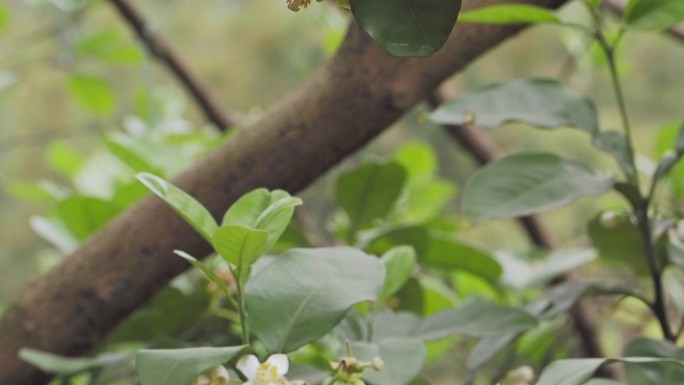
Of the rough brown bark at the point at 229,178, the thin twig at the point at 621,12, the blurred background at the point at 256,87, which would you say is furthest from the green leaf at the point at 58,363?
the blurred background at the point at 256,87

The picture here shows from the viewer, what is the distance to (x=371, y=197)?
2.09ft

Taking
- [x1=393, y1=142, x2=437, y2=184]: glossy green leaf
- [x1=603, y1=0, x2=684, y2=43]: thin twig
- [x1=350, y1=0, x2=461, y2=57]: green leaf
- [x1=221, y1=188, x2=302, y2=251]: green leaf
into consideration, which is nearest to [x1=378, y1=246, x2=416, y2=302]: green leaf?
[x1=221, y1=188, x2=302, y2=251]: green leaf

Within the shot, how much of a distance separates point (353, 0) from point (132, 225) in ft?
1.09

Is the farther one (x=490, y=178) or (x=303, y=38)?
(x=303, y=38)

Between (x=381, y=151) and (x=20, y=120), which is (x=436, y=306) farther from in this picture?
(x=20, y=120)

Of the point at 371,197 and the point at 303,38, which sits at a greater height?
the point at 371,197

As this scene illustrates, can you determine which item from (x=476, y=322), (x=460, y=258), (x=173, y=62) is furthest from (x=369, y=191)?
(x=173, y=62)

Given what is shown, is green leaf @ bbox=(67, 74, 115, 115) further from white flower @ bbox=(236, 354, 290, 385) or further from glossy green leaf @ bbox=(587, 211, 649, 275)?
white flower @ bbox=(236, 354, 290, 385)

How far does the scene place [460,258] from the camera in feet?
2.17

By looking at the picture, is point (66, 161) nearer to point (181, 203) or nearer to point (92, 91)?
point (92, 91)

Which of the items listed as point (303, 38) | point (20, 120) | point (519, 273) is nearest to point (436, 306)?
point (519, 273)

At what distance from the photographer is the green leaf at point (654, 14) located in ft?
1.47

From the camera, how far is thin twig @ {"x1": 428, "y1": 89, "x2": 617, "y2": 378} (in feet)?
2.68

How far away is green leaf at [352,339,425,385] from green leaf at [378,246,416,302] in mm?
73
